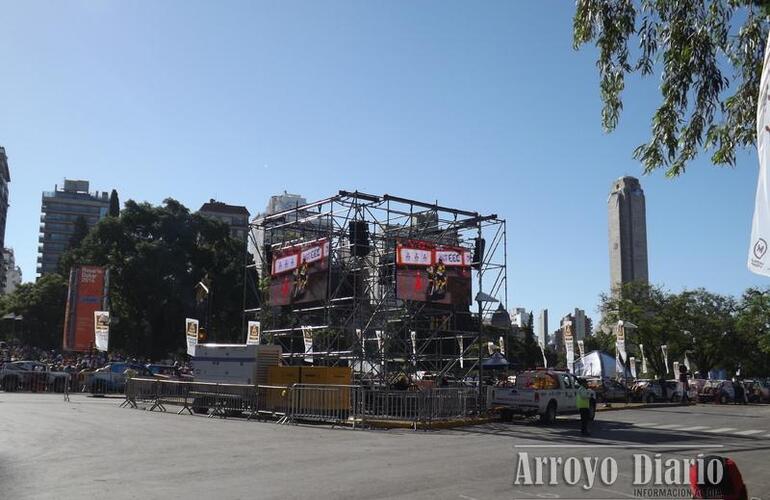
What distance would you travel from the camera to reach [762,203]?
5.70m

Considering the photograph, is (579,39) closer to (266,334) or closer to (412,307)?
(412,307)

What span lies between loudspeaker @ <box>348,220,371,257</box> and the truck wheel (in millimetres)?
8623

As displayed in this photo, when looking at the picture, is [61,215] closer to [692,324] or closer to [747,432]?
[692,324]

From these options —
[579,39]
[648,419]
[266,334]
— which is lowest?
[648,419]

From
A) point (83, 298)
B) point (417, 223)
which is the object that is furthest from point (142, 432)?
point (83, 298)

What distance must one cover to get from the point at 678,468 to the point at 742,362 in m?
59.8

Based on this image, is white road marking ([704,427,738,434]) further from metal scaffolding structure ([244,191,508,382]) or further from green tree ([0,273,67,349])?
green tree ([0,273,67,349])

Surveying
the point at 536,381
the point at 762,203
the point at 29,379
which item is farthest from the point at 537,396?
the point at 29,379

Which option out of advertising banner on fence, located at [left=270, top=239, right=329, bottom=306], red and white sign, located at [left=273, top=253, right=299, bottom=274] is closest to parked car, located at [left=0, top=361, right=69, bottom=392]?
advertising banner on fence, located at [left=270, top=239, right=329, bottom=306]

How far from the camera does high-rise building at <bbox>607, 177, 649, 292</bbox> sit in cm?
15775

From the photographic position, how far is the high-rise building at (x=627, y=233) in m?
158

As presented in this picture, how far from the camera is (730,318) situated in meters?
62.6

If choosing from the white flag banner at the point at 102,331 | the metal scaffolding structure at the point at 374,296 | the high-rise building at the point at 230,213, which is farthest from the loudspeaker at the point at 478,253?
the high-rise building at the point at 230,213

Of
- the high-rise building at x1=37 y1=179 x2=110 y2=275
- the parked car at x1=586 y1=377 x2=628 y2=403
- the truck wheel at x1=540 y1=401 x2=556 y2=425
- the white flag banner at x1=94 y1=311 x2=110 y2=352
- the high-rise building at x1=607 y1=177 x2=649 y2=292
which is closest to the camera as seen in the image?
the truck wheel at x1=540 y1=401 x2=556 y2=425
